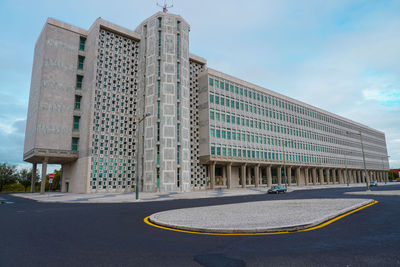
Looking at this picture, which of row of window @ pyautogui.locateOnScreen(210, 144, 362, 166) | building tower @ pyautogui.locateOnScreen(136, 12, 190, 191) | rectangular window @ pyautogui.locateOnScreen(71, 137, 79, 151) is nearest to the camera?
building tower @ pyautogui.locateOnScreen(136, 12, 190, 191)

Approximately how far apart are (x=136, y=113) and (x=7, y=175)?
4439cm

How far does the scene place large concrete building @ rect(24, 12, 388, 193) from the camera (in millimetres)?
47062

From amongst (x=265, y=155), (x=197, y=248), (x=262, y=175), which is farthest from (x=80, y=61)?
(x=197, y=248)

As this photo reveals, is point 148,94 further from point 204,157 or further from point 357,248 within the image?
point 357,248

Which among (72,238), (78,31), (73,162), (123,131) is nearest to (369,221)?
(72,238)

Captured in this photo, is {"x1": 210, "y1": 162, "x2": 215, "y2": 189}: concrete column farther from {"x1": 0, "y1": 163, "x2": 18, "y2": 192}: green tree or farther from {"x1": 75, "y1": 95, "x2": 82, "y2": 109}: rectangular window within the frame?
{"x1": 0, "y1": 163, "x2": 18, "y2": 192}: green tree

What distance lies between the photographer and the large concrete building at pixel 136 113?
47.1 meters

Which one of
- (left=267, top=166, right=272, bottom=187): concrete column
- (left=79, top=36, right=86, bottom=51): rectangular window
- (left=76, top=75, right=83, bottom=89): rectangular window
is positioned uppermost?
(left=79, top=36, right=86, bottom=51): rectangular window

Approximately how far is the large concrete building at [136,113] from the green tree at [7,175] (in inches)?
1006

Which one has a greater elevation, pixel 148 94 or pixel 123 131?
pixel 148 94

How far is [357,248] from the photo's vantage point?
630 centimetres

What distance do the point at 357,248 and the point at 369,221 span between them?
17.0ft

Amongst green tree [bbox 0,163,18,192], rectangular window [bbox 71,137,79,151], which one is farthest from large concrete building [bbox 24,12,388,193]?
green tree [bbox 0,163,18,192]

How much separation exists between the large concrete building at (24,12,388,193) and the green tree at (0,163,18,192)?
83.8 feet
